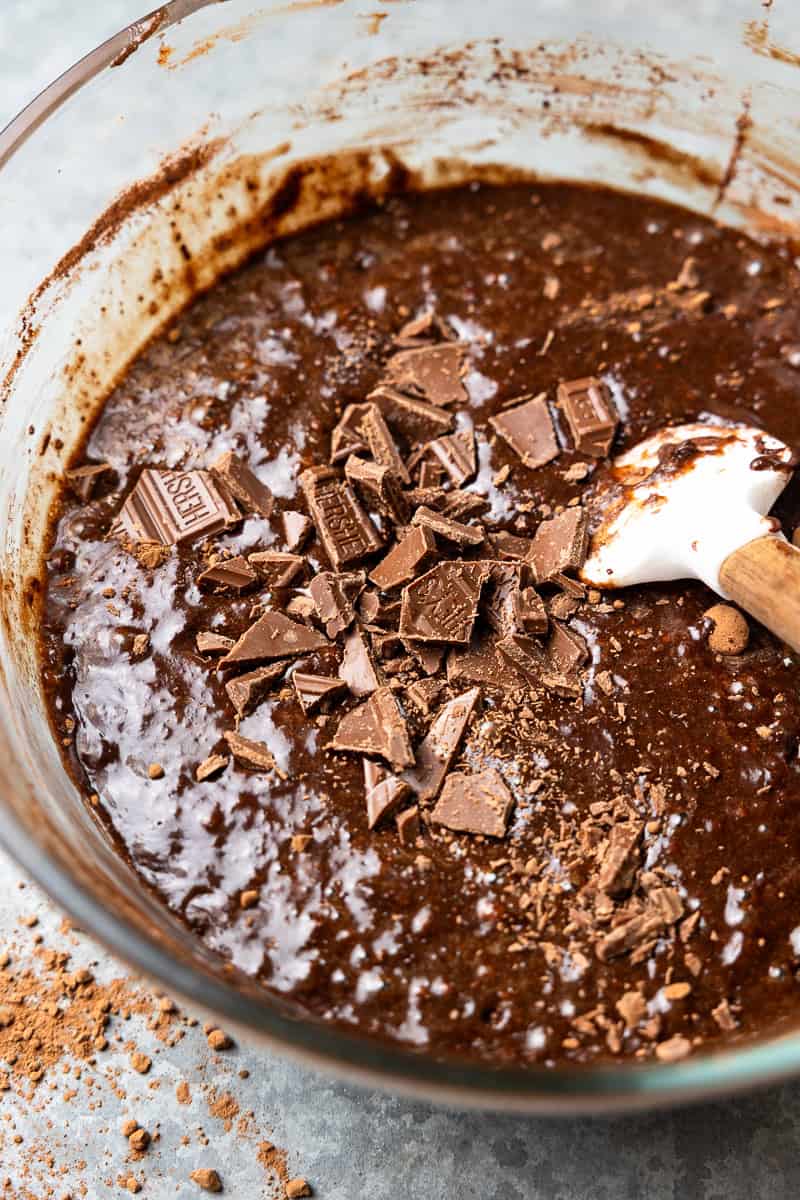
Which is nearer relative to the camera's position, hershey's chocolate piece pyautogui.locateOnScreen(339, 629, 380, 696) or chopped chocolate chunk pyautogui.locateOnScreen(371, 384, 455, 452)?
hershey's chocolate piece pyautogui.locateOnScreen(339, 629, 380, 696)

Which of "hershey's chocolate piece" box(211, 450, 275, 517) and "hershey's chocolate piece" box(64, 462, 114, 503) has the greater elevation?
"hershey's chocolate piece" box(64, 462, 114, 503)

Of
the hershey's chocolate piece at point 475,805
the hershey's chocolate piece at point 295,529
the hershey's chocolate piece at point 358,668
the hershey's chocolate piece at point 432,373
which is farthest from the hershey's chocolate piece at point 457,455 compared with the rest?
the hershey's chocolate piece at point 475,805

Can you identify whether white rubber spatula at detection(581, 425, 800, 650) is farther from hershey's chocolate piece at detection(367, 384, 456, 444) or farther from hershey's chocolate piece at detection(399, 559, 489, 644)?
hershey's chocolate piece at detection(367, 384, 456, 444)

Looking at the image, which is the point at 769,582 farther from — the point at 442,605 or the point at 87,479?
the point at 87,479

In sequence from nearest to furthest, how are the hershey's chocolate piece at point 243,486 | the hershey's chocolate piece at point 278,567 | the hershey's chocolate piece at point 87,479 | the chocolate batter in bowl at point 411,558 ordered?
1. the chocolate batter in bowl at point 411,558
2. the hershey's chocolate piece at point 278,567
3. the hershey's chocolate piece at point 243,486
4. the hershey's chocolate piece at point 87,479

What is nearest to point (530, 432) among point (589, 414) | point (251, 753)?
point (589, 414)

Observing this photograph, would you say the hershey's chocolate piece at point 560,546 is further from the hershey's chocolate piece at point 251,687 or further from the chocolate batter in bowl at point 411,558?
the hershey's chocolate piece at point 251,687

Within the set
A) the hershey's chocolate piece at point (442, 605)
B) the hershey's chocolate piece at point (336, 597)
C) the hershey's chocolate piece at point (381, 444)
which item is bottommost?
the hershey's chocolate piece at point (442, 605)

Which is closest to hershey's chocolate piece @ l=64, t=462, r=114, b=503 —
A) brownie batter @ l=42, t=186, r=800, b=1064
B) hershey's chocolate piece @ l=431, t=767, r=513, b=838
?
brownie batter @ l=42, t=186, r=800, b=1064
